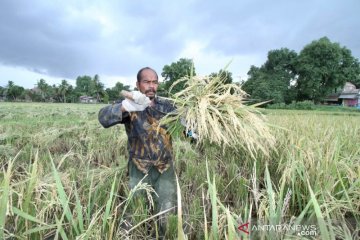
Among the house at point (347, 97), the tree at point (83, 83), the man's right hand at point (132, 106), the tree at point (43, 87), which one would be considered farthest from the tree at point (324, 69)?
the tree at point (83, 83)

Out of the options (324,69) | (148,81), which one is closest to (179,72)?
(148,81)

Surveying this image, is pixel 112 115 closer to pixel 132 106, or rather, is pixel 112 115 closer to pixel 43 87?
pixel 132 106

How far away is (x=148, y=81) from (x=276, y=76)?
35392 millimetres

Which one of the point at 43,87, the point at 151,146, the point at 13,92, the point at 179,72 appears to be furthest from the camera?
the point at 43,87

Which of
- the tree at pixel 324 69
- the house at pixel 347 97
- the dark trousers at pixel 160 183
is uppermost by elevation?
the tree at pixel 324 69

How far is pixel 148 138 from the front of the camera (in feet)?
7.10

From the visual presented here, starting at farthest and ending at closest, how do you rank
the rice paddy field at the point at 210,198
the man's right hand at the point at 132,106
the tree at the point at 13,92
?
the tree at the point at 13,92
the man's right hand at the point at 132,106
the rice paddy field at the point at 210,198

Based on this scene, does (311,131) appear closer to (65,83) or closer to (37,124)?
(37,124)

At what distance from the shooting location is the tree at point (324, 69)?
106ft

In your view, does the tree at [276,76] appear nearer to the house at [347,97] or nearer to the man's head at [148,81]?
the house at [347,97]

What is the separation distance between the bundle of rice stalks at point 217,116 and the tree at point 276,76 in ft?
98.0

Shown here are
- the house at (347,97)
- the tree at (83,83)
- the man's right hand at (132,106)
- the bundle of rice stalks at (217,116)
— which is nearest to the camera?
the bundle of rice stalks at (217,116)

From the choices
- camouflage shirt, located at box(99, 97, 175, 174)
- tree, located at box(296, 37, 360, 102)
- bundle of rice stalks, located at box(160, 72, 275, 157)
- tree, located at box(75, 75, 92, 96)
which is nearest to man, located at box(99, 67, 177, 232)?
camouflage shirt, located at box(99, 97, 175, 174)

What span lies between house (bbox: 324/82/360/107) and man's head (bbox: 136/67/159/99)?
145ft
